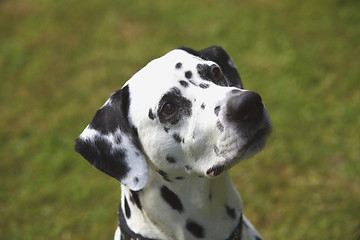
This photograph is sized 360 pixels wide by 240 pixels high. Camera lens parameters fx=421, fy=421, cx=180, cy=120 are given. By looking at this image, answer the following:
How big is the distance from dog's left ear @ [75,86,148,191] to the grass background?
2.72 m

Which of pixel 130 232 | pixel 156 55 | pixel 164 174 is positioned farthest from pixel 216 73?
pixel 156 55

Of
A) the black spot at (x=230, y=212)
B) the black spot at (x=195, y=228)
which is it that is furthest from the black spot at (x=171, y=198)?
the black spot at (x=230, y=212)

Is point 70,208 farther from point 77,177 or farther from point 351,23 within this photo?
point 351,23

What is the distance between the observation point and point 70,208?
571cm

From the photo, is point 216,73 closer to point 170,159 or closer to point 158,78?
point 158,78

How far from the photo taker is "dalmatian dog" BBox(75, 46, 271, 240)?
2.61 metres

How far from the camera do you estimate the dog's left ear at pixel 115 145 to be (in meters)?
2.81

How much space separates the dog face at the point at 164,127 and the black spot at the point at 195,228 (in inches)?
15.8

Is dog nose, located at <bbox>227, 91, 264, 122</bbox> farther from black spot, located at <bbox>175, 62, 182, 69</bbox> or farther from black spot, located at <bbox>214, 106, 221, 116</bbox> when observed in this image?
black spot, located at <bbox>175, 62, 182, 69</bbox>

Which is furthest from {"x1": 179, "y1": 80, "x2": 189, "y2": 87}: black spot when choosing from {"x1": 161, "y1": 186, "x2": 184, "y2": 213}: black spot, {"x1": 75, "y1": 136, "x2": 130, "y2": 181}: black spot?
{"x1": 161, "y1": 186, "x2": 184, "y2": 213}: black spot

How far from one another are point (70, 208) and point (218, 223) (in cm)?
323

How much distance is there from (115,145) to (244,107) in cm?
92

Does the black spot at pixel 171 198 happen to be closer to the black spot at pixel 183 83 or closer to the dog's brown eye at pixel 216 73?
the black spot at pixel 183 83

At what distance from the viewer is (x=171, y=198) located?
2.94m
